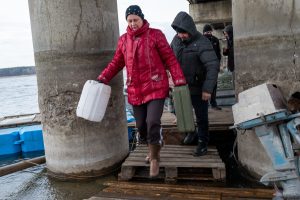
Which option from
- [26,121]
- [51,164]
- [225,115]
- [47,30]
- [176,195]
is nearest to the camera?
[176,195]

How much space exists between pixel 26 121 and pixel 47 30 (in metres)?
6.46

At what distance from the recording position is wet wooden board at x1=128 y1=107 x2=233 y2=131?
570cm

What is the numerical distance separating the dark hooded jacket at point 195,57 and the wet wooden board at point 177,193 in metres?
1.28

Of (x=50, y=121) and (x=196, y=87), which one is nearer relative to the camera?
(x=196, y=87)

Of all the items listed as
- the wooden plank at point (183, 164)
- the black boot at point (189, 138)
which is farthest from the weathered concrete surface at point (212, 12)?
the wooden plank at point (183, 164)

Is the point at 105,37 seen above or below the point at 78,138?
above

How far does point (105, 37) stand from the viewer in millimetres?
5020

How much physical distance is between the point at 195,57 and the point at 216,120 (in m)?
2.09

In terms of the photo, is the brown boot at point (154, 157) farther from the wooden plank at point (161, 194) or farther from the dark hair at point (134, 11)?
the dark hair at point (134, 11)

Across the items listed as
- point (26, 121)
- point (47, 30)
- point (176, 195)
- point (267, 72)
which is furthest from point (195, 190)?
point (26, 121)

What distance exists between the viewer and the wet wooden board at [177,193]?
12.3ft

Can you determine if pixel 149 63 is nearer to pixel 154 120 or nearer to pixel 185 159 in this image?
pixel 154 120

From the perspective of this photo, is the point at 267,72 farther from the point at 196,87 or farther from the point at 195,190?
the point at 195,190

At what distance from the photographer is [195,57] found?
4.32 m
